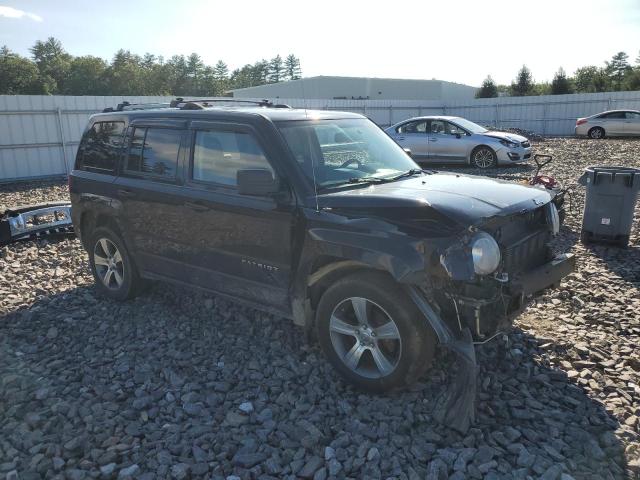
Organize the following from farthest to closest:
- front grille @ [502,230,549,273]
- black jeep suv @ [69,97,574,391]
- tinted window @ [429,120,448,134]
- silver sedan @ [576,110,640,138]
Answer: silver sedan @ [576,110,640,138] < tinted window @ [429,120,448,134] < front grille @ [502,230,549,273] < black jeep suv @ [69,97,574,391]

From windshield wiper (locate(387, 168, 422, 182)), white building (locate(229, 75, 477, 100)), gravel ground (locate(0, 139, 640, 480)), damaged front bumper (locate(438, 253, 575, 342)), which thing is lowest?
gravel ground (locate(0, 139, 640, 480))

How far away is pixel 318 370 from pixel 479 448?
1392mm

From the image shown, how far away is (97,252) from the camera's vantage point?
19.2 feet

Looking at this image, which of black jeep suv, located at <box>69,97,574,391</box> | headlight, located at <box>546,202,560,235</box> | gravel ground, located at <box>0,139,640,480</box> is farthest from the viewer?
headlight, located at <box>546,202,560,235</box>

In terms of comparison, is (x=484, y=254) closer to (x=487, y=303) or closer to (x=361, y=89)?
(x=487, y=303)

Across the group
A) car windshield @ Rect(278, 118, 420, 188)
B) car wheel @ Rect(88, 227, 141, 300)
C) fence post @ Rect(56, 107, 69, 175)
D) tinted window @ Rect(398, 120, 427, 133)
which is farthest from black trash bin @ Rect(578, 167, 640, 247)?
fence post @ Rect(56, 107, 69, 175)

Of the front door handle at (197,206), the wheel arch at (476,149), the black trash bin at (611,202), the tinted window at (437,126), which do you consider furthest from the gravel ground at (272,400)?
the tinted window at (437,126)

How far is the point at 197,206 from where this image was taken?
461cm

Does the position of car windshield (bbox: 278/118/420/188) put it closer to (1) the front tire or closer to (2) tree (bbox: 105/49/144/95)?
(1) the front tire

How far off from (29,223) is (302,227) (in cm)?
666

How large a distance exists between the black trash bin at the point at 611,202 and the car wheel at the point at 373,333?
184 inches

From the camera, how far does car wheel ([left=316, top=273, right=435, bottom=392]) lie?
3.51 m

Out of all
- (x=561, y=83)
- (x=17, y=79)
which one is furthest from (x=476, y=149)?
(x=17, y=79)

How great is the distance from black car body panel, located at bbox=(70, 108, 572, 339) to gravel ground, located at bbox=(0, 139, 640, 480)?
0.54 metres
